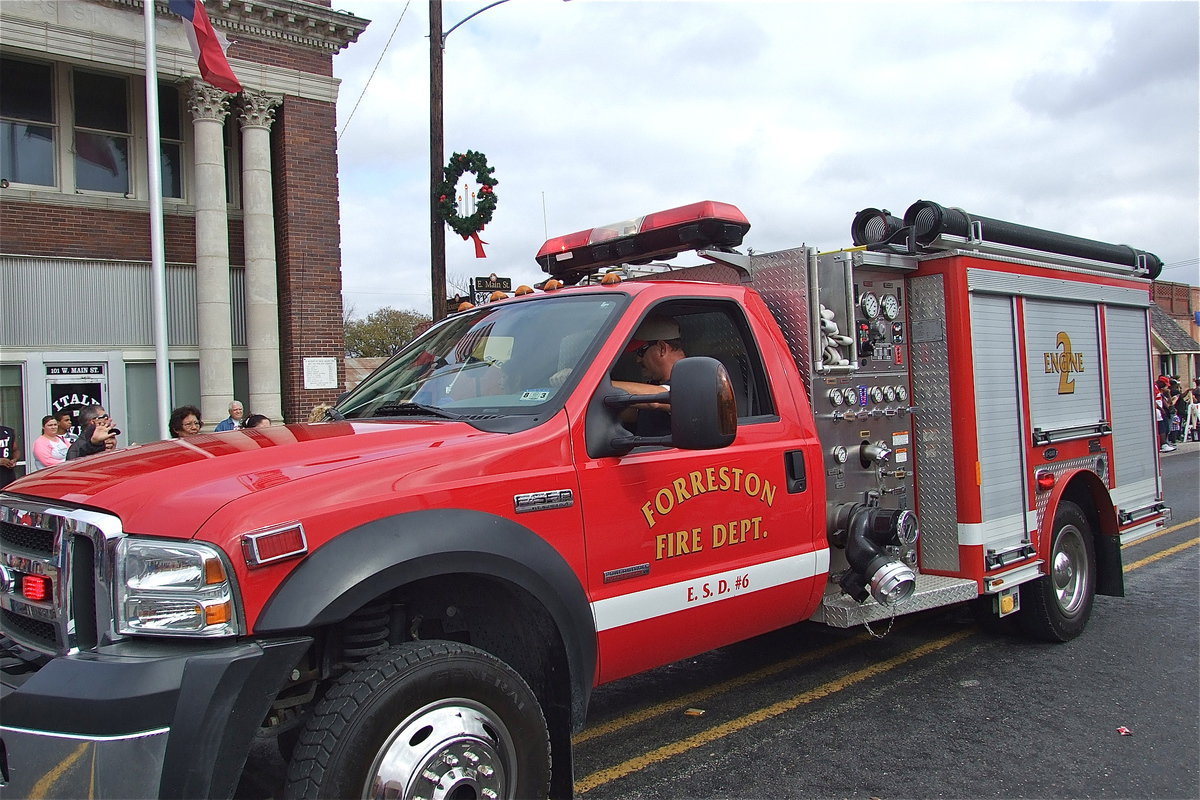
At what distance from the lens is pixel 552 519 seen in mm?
3158

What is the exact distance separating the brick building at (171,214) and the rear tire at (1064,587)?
11.6 m

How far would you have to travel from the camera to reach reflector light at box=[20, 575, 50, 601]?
2590 millimetres

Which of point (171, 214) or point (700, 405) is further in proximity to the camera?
point (171, 214)

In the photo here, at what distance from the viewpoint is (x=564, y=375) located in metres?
3.48

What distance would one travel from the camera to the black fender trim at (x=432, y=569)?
97.8 inches

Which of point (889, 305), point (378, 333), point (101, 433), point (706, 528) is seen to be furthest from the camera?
point (378, 333)

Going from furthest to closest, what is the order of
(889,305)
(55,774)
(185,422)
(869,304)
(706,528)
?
(185,422)
(889,305)
(869,304)
(706,528)
(55,774)

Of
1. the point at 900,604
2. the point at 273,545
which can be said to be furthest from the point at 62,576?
the point at 900,604

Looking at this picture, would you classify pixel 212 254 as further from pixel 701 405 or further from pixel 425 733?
pixel 425 733

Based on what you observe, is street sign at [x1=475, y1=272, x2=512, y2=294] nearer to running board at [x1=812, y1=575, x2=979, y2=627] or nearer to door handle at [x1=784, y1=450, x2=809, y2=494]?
door handle at [x1=784, y1=450, x2=809, y2=494]

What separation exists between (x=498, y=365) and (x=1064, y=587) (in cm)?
438

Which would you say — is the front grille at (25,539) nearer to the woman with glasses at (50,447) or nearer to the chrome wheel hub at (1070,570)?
the chrome wheel hub at (1070,570)

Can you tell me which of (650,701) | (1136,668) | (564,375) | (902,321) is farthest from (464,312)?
(1136,668)

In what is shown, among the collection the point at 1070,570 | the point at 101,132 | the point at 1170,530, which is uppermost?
the point at 101,132
